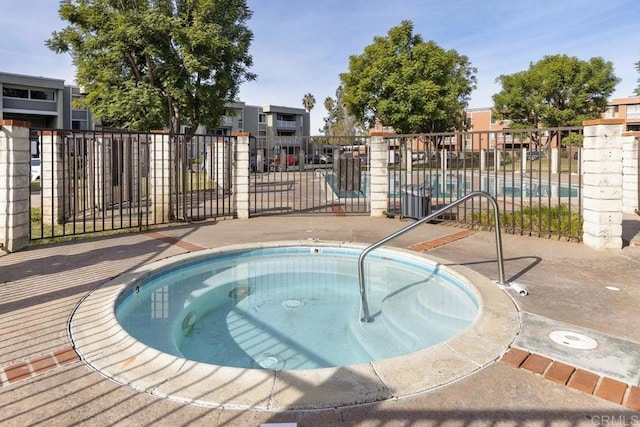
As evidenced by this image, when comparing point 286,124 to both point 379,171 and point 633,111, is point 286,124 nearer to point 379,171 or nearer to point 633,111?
point 633,111

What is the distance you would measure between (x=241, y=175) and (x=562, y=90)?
2832 cm

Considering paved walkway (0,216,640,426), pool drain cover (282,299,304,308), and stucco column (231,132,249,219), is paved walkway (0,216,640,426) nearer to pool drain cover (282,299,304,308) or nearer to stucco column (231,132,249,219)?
pool drain cover (282,299,304,308)

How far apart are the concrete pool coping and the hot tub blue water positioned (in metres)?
0.61

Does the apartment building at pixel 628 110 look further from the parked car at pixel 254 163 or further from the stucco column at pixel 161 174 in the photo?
the stucco column at pixel 161 174

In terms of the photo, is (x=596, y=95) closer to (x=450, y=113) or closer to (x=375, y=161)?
(x=450, y=113)

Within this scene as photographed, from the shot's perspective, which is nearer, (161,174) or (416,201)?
(416,201)

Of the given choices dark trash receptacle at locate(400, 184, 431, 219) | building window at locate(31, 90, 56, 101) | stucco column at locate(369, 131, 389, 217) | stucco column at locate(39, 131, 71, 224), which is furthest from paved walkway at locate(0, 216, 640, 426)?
building window at locate(31, 90, 56, 101)

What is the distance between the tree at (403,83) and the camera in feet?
91.7

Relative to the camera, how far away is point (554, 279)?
4.76 metres

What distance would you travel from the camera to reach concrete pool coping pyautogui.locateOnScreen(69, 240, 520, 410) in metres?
2.38

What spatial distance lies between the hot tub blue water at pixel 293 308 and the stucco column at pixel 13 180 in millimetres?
2926

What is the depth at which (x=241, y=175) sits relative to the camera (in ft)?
32.5

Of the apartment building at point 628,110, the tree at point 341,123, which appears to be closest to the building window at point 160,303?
the tree at point 341,123

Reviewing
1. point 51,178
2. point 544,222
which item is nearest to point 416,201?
point 544,222
